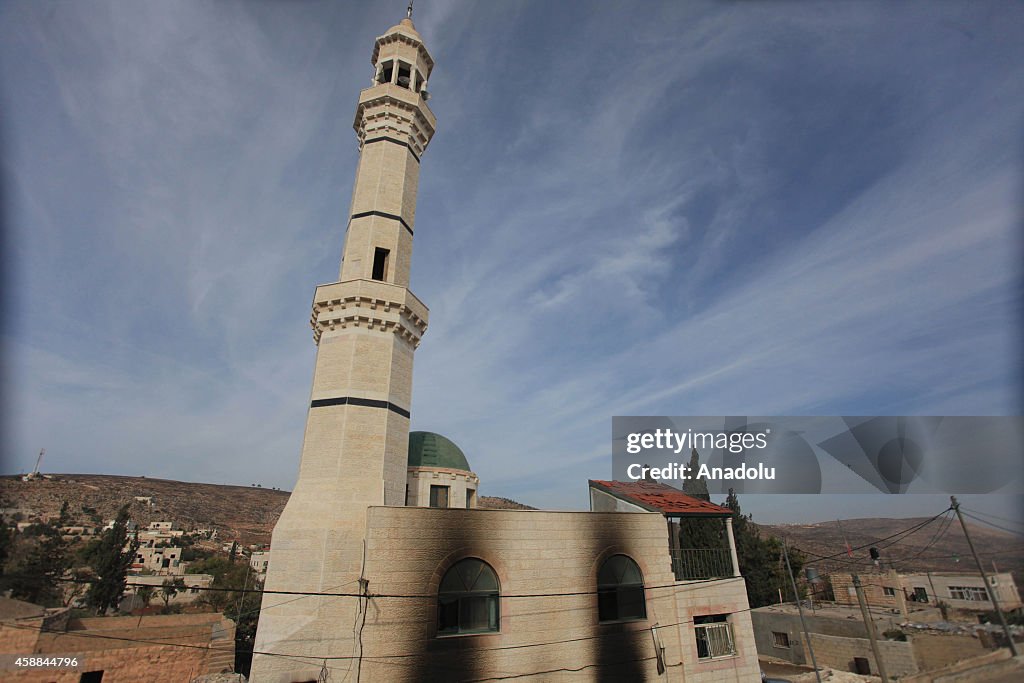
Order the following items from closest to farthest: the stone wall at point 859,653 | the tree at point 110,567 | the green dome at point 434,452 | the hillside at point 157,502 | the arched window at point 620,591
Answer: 1. the arched window at point 620,591
2. the green dome at point 434,452
3. the stone wall at point 859,653
4. the tree at point 110,567
5. the hillside at point 157,502

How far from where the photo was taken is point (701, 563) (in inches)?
822

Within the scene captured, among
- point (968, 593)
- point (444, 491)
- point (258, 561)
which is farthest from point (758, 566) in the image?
point (258, 561)

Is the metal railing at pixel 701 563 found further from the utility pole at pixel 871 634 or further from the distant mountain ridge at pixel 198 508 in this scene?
the distant mountain ridge at pixel 198 508

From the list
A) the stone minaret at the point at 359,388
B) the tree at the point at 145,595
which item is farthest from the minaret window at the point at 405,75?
the tree at the point at 145,595

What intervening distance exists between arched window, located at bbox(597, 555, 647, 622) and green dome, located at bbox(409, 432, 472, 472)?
31.5 feet

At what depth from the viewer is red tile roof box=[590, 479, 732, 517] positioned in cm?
2111

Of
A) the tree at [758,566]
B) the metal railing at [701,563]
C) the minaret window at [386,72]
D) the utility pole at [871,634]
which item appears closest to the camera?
the utility pole at [871,634]

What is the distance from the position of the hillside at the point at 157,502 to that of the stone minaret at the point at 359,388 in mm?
100272

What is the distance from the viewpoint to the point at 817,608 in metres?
36.3

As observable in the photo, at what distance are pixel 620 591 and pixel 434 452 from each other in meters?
11.1

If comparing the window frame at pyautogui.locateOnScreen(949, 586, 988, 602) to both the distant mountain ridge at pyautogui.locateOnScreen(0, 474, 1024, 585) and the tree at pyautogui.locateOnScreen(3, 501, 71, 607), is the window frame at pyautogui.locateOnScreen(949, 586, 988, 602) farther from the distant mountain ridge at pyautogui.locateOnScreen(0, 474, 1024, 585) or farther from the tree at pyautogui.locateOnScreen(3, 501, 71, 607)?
the tree at pyautogui.locateOnScreen(3, 501, 71, 607)

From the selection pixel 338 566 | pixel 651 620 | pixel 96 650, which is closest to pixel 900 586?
pixel 651 620

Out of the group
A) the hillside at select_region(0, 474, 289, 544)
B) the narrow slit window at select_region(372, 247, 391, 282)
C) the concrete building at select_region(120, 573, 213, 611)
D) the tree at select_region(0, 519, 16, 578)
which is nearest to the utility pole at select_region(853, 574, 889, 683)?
the narrow slit window at select_region(372, 247, 391, 282)

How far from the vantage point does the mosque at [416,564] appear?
51.7ft
